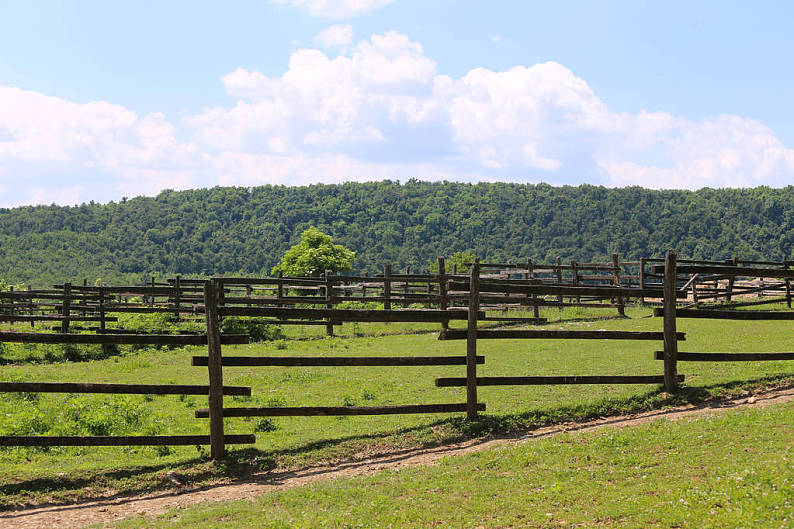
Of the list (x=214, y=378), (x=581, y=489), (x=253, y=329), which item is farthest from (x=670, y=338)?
(x=253, y=329)

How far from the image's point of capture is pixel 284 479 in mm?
8281

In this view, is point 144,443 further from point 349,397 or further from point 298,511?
point 349,397

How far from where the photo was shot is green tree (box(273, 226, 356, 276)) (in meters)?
61.6

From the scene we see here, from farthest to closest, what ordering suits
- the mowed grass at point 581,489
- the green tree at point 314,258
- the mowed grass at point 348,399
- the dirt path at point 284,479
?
the green tree at point 314,258 < the mowed grass at point 348,399 < the dirt path at point 284,479 < the mowed grass at point 581,489

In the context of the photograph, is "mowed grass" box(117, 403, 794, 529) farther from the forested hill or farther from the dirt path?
the forested hill

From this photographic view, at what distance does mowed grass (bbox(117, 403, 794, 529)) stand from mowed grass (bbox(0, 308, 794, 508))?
4.70 feet

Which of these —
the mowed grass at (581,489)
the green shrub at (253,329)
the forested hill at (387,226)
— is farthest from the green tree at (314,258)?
the forested hill at (387,226)

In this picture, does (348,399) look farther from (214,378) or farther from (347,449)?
(214,378)

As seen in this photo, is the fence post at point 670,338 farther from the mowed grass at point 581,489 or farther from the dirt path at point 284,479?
the mowed grass at point 581,489

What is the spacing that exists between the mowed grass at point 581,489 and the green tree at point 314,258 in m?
51.2

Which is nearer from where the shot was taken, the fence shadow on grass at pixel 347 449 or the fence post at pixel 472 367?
the fence shadow on grass at pixel 347 449

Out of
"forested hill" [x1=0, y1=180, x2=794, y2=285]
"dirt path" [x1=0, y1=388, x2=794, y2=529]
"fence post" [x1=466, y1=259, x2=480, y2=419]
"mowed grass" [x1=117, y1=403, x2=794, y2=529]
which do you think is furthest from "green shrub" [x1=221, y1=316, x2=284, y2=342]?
"forested hill" [x1=0, y1=180, x2=794, y2=285]

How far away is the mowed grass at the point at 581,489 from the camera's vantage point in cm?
577

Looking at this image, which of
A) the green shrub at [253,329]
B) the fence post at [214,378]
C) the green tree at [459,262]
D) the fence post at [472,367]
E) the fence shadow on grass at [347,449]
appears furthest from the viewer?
the green tree at [459,262]
